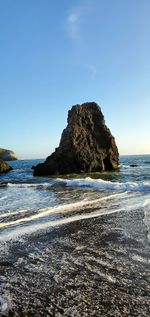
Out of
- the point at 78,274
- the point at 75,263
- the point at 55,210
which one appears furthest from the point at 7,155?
the point at 78,274

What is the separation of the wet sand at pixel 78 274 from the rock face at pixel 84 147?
36424 mm

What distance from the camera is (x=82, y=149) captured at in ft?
163

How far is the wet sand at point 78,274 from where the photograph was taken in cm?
491

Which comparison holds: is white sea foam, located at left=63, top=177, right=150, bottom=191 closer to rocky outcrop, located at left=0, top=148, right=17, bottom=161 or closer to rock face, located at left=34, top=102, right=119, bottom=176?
rock face, located at left=34, top=102, right=119, bottom=176

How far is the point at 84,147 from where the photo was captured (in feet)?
165

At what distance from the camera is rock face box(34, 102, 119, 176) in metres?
47.1

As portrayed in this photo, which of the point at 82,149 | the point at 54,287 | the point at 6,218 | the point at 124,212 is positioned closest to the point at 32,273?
the point at 54,287

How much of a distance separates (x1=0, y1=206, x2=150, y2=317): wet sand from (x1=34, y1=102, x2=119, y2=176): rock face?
3642cm

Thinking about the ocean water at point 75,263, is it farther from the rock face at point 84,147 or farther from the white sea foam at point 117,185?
the rock face at point 84,147

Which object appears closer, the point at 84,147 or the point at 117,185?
the point at 117,185

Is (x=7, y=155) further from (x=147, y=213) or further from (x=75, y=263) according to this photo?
(x=75, y=263)

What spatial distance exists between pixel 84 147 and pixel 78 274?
4425 cm

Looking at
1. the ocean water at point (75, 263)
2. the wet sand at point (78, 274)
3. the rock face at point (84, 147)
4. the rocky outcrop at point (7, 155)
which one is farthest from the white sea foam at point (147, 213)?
the rocky outcrop at point (7, 155)

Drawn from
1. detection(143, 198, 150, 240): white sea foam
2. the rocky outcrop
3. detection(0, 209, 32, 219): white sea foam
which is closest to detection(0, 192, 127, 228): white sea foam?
detection(0, 209, 32, 219): white sea foam
